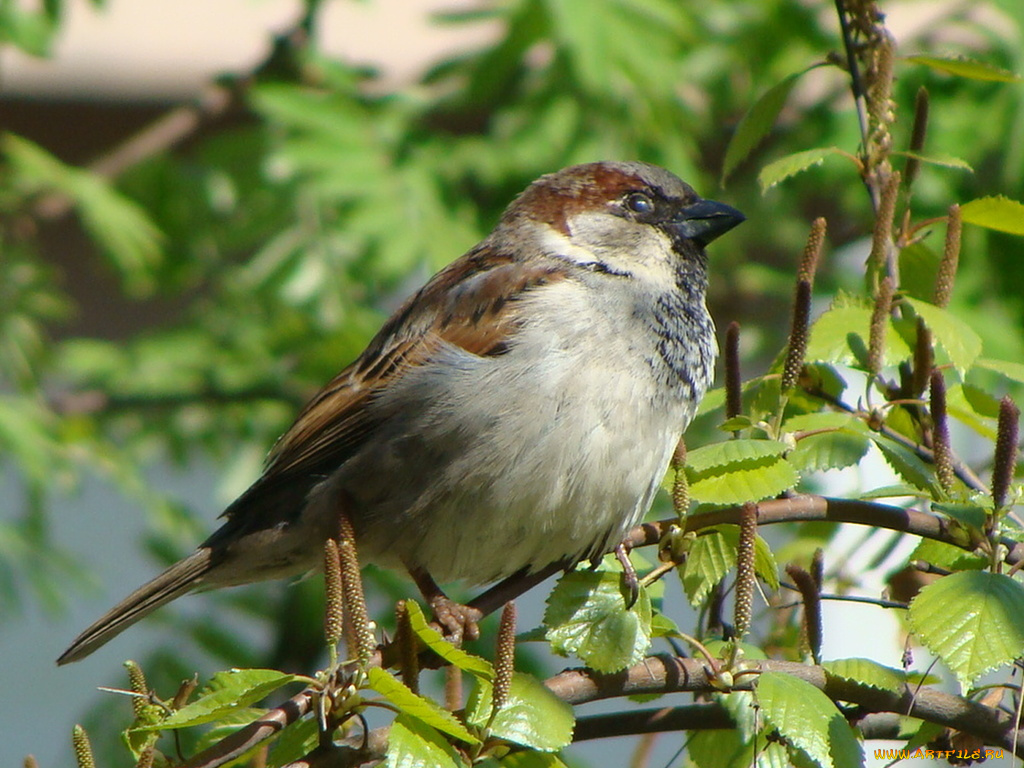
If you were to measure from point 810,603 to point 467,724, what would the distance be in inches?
14.8

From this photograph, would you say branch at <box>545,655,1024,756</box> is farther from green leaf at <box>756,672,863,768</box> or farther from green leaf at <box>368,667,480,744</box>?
green leaf at <box>368,667,480,744</box>

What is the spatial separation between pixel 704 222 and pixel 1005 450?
3.84ft

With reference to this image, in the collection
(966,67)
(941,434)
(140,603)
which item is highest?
(966,67)

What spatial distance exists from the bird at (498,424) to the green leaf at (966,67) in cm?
63

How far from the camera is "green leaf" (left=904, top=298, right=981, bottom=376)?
4.48ft

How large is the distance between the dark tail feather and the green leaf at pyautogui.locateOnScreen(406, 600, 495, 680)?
0.93 meters

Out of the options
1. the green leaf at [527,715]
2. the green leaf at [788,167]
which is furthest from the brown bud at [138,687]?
the green leaf at [788,167]

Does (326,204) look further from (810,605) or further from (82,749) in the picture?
(82,749)

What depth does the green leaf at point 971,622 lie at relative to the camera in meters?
1.11

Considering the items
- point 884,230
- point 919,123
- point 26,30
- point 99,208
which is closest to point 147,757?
point 884,230

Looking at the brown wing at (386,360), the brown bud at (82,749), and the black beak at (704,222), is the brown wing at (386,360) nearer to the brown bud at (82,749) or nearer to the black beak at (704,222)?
the black beak at (704,222)

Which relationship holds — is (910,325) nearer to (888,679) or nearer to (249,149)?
(888,679)

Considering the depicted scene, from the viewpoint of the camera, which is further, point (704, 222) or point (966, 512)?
point (704, 222)

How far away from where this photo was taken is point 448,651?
1058mm
